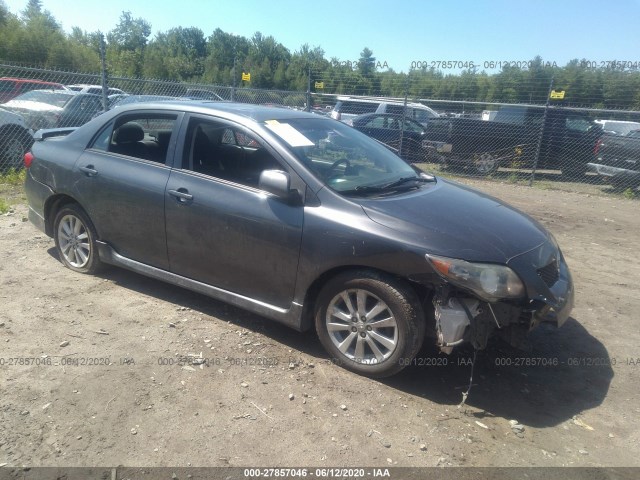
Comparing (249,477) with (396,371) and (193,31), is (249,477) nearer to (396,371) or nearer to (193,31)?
(396,371)

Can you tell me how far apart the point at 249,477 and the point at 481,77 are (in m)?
21.5

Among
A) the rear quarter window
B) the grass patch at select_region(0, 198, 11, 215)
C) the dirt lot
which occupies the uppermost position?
the rear quarter window

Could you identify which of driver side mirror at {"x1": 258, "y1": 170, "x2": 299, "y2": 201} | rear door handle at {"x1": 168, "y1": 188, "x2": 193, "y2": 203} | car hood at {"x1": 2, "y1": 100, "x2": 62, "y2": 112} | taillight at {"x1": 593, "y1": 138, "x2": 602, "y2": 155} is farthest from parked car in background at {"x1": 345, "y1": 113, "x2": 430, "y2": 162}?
driver side mirror at {"x1": 258, "y1": 170, "x2": 299, "y2": 201}

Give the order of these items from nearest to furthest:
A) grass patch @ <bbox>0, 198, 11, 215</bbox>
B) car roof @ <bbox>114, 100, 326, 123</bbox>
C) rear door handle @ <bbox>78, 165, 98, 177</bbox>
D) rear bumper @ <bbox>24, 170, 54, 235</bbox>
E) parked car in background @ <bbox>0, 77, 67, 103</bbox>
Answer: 1. car roof @ <bbox>114, 100, 326, 123</bbox>
2. rear door handle @ <bbox>78, 165, 98, 177</bbox>
3. rear bumper @ <bbox>24, 170, 54, 235</bbox>
4. grass patch @ <bbox>0, 198, 11, 215</bbox>
5. parked car in background @ <bbox>0, 77, 67, 103</bbox>

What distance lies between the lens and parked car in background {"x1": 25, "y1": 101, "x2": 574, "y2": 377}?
3217mm

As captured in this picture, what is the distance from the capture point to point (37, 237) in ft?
20.0

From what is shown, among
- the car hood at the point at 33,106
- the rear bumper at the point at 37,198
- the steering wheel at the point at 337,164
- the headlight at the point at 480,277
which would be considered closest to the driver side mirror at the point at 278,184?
the steering wheel at the point at 337,164

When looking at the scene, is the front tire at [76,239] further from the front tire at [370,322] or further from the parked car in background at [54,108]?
the parked car in background at [54,108]

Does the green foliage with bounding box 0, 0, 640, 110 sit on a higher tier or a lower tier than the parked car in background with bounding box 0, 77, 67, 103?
higher

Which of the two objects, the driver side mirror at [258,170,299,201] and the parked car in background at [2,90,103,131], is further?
the parked car in background at [2,90,103,131]

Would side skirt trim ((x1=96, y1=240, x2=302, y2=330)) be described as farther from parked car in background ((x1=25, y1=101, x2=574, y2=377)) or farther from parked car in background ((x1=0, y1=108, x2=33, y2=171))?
parked car in background ((x1=0, y1=108, x2=33, y2=171))

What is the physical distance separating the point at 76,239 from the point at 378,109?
1273 cm

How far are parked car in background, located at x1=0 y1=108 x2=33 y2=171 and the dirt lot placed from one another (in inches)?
217

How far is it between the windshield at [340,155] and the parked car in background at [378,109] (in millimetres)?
9862
